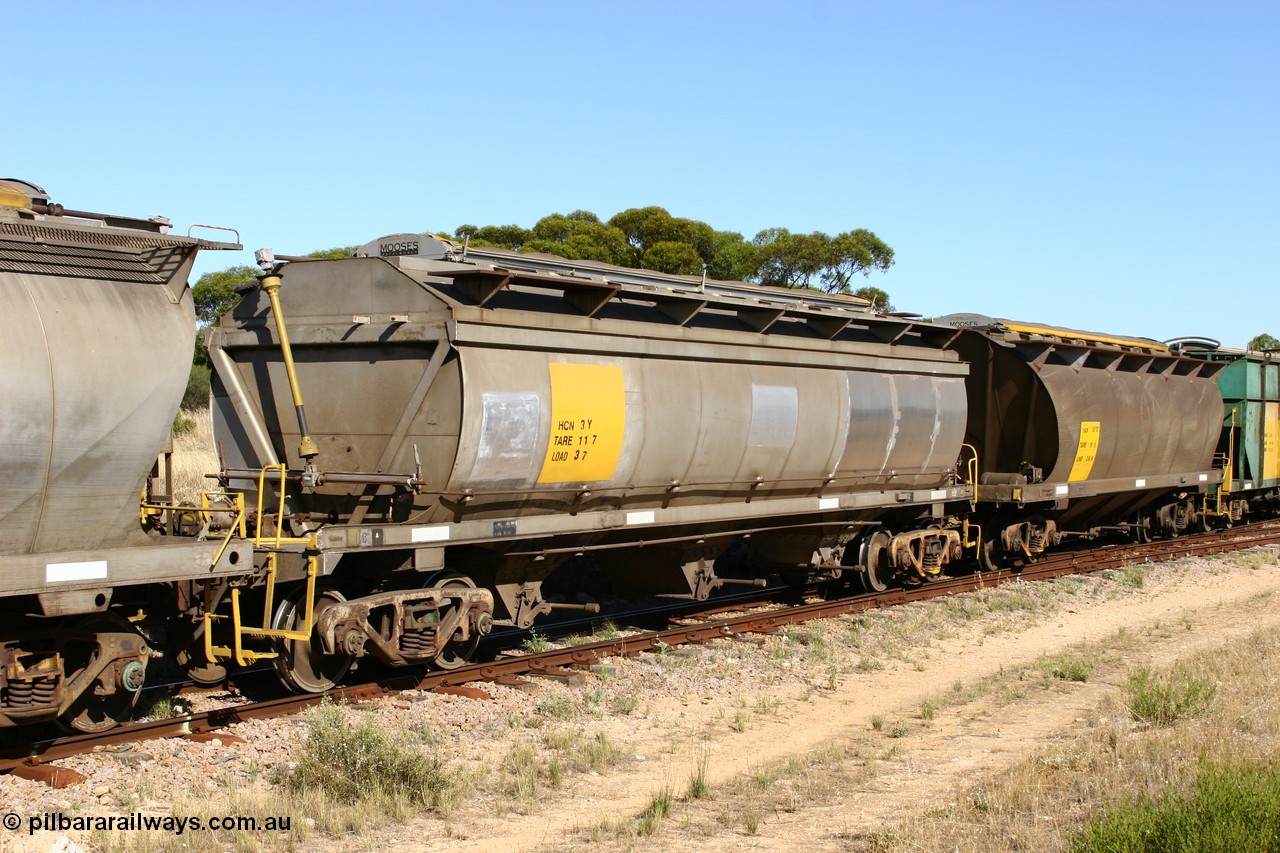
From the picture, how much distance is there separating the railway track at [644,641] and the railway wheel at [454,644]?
4.9 inches

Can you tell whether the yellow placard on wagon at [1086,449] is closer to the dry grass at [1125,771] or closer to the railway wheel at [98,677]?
the dry grass at [1125,771]

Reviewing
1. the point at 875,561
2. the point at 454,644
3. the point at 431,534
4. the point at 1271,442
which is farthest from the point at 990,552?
the point at 431,534

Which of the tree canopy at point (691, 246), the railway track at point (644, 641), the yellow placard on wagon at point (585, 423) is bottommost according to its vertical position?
the railway track at point (644, 641)

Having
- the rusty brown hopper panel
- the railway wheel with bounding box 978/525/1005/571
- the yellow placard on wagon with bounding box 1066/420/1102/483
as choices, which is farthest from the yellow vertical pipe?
the yellow placard on wagon with bounding box 1066/420/1102/483

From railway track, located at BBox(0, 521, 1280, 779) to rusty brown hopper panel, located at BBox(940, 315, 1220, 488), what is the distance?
1635 millimetres

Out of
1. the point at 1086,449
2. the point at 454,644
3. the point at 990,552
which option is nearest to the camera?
the point at 454,644

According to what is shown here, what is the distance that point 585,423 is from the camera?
1082cm

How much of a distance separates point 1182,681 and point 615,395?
602 cm

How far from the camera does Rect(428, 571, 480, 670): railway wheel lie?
34.5ft

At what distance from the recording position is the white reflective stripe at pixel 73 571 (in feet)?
24.3

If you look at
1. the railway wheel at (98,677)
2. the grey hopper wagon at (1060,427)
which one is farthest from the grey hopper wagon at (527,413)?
the grey hopper wagon at (1060,427)

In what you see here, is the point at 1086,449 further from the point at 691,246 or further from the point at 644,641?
the point at 691,246

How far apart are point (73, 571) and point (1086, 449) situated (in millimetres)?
15906

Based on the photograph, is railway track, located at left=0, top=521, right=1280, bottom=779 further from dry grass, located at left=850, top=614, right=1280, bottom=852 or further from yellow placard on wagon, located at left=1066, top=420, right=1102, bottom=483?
dry grass, located at left=850, top=614, right=1280, bottom=852
